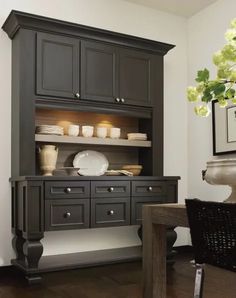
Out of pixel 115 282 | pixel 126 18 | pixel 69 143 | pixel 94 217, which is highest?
pixel 126 18

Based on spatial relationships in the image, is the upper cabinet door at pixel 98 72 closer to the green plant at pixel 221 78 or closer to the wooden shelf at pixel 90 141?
the wooden shelf at pixel 90 141

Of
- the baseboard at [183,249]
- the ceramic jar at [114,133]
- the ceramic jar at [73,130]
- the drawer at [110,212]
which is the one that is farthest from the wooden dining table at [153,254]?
the baseboard at [183,249]

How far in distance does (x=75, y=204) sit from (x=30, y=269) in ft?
2.11

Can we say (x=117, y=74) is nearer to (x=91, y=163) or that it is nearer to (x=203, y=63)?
(x=91, y=163)

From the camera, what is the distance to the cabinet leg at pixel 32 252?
10.5ft

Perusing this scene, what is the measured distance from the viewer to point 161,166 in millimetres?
4121

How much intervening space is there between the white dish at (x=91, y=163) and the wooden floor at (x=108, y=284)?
922 millimetres

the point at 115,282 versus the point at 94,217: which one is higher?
the point at 94,217

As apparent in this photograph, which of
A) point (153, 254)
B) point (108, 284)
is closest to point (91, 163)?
point (108, 284)

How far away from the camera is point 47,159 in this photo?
3613 mm

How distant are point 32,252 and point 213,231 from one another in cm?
200

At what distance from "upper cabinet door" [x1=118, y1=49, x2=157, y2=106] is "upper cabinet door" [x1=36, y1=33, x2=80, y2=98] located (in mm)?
493

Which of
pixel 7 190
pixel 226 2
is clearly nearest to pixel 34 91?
pixel 7 190

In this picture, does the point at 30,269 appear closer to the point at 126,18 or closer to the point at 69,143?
the point at 69,143
